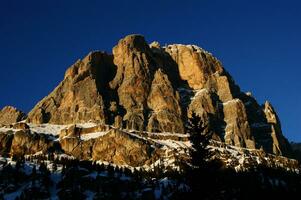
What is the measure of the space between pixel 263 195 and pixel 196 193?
133317 millimetres

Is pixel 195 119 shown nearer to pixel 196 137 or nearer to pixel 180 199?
pixel 196 137

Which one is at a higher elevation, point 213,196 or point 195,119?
point 195,119

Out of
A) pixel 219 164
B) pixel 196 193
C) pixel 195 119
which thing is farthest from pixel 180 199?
pixel 195 119

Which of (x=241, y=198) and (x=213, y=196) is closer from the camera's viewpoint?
(x=213, y=196)

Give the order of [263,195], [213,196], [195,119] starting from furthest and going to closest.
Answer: [263,195], [195,119], [213,196]

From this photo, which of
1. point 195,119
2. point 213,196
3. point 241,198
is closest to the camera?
point 213,196

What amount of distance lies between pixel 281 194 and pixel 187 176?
129626 mm

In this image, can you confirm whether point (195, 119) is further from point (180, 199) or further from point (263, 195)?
point (263, 195)

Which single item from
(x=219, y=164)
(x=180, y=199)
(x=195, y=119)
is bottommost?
(x=180, y=199)

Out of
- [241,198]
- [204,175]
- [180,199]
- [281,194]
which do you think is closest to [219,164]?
[204,175]

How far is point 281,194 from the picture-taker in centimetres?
18638

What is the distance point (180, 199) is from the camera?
65.2 metres

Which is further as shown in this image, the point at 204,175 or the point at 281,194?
the point at 281,194

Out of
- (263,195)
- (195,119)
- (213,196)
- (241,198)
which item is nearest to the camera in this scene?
(213,196)
